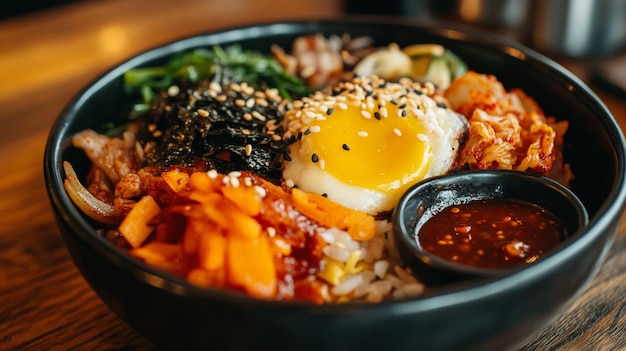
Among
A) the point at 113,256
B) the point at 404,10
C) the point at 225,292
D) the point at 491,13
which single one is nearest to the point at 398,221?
the point at 225,292

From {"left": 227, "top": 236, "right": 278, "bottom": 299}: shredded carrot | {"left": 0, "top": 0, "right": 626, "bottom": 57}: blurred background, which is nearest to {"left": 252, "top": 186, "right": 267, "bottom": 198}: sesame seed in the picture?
{"left": 227, "top": 236, "right": 278, "bottom": 299}: shredded carrot

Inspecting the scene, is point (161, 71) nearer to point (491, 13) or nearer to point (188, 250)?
point (188, 250)

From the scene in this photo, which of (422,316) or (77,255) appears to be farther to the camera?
(77,255)

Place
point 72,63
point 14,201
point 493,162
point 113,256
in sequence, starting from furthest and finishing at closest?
point 72,63
point 14,201
point 493,162
point 113,256

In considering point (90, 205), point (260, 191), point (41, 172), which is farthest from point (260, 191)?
point (41, 172)

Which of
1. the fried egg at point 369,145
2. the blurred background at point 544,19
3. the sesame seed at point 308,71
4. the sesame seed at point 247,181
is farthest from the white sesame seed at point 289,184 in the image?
the blurred background at point 544,19

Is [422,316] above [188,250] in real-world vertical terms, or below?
above
